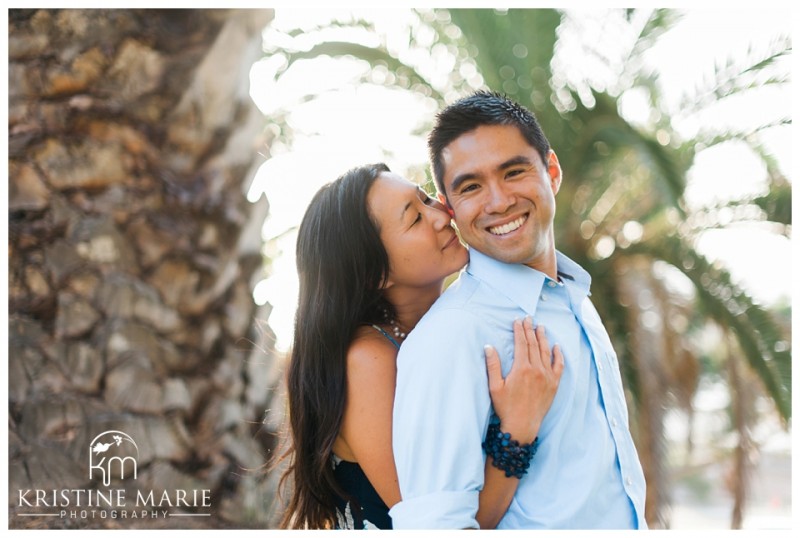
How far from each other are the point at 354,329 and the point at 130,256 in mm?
1388

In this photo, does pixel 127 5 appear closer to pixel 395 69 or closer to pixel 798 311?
pixel 395 69

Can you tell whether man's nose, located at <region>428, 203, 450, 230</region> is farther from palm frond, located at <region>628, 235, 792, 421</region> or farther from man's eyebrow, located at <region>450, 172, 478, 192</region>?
palm frond, located at <region>628, 235, 792, 421</region>

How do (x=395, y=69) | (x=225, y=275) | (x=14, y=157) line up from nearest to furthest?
(x=14, y=157) → (x=225, y=275) → (x=395, y=69)

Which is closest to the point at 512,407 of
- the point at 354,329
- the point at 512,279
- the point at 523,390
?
the point at 523,390

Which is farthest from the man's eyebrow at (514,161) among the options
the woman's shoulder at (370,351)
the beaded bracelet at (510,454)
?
the beaded bracelet at (510,454)

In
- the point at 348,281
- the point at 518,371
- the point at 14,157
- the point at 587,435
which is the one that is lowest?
the point at 587,435

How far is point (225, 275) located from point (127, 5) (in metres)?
1.20

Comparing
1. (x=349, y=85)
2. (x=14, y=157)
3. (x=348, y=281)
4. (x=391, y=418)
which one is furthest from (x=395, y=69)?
(x=391, y=418)

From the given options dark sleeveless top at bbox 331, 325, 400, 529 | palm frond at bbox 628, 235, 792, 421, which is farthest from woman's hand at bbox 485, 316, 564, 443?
palm frond at bbox 628, 235, 792, 421

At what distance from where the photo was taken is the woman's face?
8.23 ft

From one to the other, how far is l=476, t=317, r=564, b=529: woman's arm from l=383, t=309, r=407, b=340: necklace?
0.49 metres

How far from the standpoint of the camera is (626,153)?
584 centimetres

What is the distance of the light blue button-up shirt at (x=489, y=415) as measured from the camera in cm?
196

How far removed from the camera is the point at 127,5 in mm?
3523
